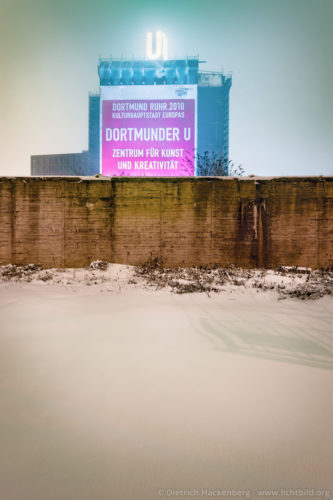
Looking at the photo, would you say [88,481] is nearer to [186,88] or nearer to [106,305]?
[106,305]

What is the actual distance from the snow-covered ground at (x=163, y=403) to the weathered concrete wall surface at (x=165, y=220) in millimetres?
3751

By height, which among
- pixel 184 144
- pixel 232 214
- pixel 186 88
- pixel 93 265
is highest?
pixel 186 88

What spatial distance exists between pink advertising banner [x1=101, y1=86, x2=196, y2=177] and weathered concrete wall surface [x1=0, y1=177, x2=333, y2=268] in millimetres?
12599

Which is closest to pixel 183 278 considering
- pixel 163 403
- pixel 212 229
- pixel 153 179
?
pixel 212 229

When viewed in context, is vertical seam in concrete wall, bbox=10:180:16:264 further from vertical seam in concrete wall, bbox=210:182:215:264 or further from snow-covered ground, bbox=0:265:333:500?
vertical seam in concrete wall, bbox=210:182:215:264

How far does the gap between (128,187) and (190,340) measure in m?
5.73

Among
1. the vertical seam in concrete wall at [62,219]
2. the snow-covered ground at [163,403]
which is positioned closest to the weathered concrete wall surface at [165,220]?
the vertical seam in concrete wall at [62,219]

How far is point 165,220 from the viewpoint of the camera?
25.2 ft

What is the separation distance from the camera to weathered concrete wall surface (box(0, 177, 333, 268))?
7602mm

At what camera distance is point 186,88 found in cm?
2039

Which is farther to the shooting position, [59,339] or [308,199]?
[308,199]

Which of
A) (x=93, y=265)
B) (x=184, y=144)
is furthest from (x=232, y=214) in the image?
(x=184, y=144)

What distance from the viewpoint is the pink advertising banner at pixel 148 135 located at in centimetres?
1977

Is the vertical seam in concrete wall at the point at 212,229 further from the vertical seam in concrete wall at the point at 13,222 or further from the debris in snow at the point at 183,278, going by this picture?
the vertical seam in concrete wall at the point at 13,222
